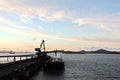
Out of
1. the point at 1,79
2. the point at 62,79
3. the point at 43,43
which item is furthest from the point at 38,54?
the point at 1,79

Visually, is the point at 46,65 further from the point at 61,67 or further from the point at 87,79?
the point at 87,79

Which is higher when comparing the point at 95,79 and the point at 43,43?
the point at 43,43

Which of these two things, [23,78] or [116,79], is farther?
[116,79]

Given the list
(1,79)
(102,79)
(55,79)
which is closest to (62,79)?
(55,79)

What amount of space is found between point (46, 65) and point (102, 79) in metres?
22.7

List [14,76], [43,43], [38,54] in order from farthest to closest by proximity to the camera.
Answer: [43,43]
[38,54]
[14,76]

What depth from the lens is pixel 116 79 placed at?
57375 millimetres

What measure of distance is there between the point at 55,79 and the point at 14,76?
16945 millimetres

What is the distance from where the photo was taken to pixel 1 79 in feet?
98.9

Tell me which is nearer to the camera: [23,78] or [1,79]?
[1,79]

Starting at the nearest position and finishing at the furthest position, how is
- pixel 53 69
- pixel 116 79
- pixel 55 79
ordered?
pixel 55 79 < pixel 116 79 < pixel 53 69

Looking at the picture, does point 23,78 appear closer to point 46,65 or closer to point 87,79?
point 87,79

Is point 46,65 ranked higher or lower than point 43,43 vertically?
lower

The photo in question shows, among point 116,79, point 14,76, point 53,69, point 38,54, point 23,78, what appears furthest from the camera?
point 38,54
